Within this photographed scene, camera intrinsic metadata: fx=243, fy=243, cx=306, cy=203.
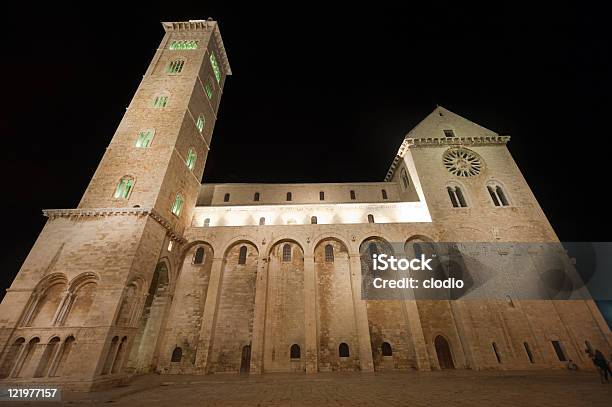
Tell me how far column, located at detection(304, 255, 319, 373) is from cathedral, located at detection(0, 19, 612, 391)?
0.09 m

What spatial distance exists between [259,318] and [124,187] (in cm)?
1216

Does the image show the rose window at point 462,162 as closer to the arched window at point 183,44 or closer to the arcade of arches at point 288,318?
the arcade of arches at point 288,318

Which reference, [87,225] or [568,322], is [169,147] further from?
[568,322]

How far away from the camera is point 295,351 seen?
1642cm

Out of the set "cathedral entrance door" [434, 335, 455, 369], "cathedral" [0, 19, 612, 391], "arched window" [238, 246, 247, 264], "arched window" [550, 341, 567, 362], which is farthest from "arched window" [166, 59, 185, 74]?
"arched window" [550, 341, 567, 362]

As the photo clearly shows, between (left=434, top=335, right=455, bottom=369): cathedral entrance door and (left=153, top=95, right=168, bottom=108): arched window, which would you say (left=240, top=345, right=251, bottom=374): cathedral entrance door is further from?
(left=153, top=95, right=168, bottom=108): arched window

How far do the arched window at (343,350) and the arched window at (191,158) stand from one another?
17631mm

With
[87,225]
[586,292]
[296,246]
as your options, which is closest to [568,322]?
[586,292]

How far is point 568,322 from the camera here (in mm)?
15297

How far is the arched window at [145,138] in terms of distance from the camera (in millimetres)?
17281

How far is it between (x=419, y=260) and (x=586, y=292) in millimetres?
10241

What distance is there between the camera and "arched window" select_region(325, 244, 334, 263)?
64.4 ft

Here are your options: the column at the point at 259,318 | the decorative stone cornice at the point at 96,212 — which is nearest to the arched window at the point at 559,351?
the column at the point at 259,318

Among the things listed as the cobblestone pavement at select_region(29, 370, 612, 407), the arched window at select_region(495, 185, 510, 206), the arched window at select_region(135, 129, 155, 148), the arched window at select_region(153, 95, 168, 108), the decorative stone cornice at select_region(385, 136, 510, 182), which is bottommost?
the cobblestone pavement at select_region(29, 370, 612, 407)
